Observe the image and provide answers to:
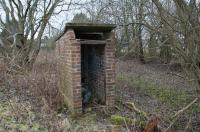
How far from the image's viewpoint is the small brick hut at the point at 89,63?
240 inches

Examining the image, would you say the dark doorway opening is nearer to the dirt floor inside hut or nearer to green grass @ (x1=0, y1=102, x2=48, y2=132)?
the dirt floor inside hut

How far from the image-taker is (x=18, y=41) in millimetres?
15828

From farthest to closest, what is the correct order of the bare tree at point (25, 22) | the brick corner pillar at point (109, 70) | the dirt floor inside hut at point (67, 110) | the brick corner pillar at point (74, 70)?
1. the bare tree at point (25, 22)
2. the brick corner pillar at point (109, 70)
3. the brick corner pillar at point (74, 70)
4. the dirt floor inside hut at point (67, 110)

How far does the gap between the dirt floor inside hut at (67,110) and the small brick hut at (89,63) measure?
13.2 inches

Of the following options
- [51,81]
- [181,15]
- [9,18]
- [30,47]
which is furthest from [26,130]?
[9,18]

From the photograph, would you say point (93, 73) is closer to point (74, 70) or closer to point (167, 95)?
point (74, 70)

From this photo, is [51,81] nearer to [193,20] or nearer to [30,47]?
[193,20]

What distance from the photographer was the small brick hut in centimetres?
610

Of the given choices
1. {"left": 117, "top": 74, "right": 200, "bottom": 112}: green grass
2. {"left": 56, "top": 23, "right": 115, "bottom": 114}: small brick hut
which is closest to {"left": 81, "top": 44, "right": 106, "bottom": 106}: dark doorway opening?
{"left": 56, "top": 23, "right": 115, "bottom": 114}: small brick hut

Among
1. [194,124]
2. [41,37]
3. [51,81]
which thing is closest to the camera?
[194,124]

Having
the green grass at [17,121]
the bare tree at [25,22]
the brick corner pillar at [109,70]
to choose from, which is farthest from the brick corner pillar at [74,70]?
the bare tree at [25,22]

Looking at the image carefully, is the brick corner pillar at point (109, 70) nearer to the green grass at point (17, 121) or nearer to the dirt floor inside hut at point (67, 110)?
the dirt floor inside hut at point (67, 110)

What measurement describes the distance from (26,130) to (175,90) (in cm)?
741

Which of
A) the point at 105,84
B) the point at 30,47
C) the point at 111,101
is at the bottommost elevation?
the point at 111,101
